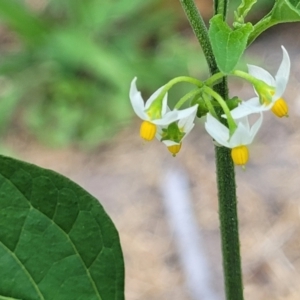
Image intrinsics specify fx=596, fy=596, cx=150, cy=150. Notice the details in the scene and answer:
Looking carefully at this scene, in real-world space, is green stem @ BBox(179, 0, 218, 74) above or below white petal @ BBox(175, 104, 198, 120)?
above

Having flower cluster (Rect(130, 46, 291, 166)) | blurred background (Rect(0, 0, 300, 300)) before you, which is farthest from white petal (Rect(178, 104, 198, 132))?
blurred background (Rect(0, 0, 300, 300))

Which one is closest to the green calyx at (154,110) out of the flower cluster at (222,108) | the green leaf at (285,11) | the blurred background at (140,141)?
the flower cluster at (222,108)

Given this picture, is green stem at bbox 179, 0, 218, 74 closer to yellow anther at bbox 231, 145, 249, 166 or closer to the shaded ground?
yellow anther at bbox 231, 145, 249, 166

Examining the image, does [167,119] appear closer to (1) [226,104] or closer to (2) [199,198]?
(1) [226,104]

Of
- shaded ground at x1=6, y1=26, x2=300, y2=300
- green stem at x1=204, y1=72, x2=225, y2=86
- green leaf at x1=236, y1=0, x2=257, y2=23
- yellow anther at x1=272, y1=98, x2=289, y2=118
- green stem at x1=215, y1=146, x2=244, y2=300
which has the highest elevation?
green leaf at x1=236, y1=0, x2=257, y2=23

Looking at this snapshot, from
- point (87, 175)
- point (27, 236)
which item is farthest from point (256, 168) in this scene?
point (27, 236)

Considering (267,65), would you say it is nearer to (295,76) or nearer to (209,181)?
(295,76)

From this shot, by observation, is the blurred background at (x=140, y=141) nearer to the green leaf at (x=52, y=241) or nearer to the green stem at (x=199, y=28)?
the green leaf at (x=52, y=241)
